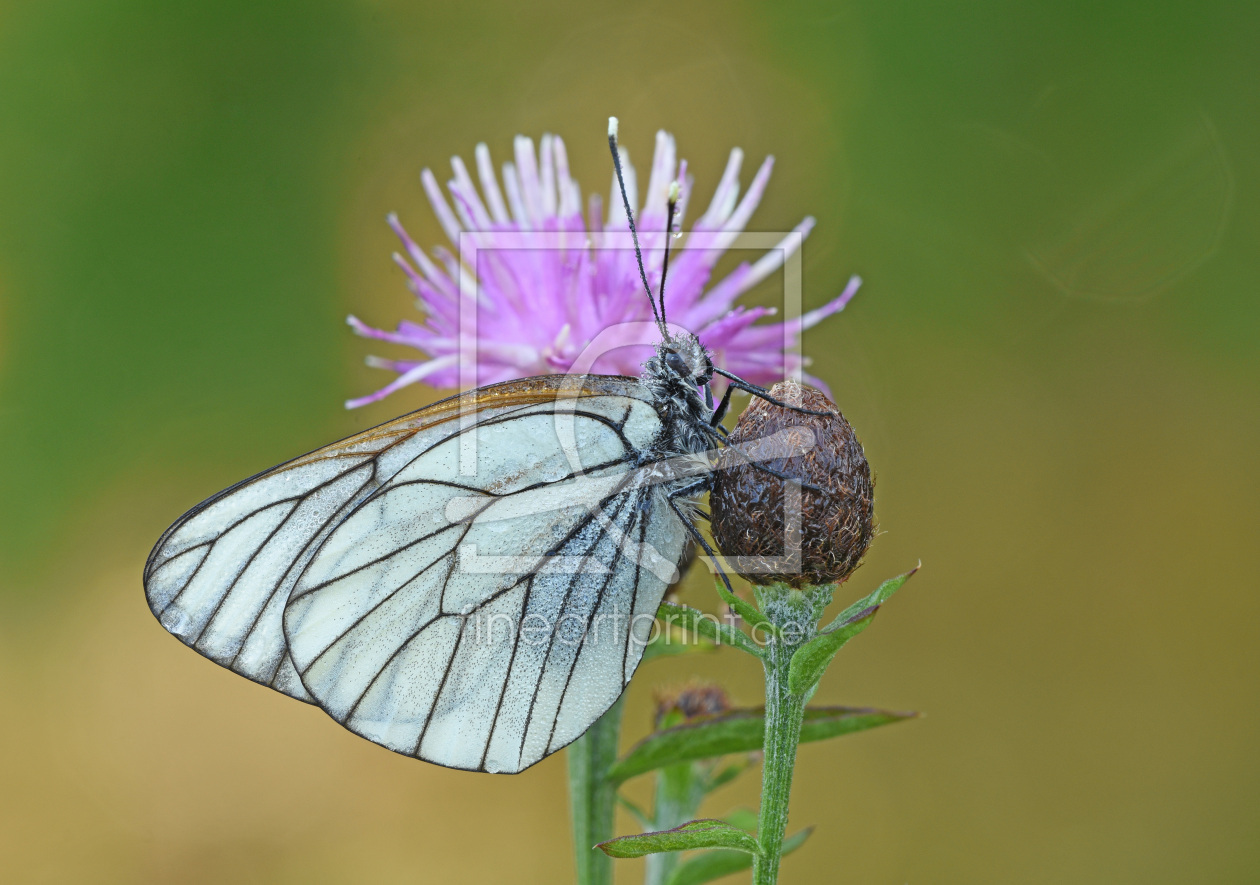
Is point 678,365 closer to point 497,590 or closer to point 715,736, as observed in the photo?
point 497,590

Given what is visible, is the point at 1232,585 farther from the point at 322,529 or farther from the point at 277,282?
the point at 277,282

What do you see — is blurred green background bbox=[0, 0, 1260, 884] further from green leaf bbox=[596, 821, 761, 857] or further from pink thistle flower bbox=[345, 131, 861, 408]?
green leaf bbox=[596, 821, 761, 857]

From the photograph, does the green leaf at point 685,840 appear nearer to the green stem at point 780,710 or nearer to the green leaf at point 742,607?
the green stem at point 780,710

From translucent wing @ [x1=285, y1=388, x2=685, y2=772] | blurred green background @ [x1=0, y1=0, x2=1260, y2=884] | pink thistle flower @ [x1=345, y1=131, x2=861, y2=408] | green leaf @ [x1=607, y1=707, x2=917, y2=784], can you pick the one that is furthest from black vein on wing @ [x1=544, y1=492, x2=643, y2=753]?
blurred green background @ [x1=0, y1=0, x2=1260, y2=884]

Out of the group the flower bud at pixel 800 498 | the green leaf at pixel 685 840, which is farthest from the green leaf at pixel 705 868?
the flower bud at pixel 800 498

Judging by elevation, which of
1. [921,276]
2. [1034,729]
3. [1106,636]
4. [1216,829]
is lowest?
[1216,829]

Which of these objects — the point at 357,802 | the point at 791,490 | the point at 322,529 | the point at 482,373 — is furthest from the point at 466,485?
the point at 357,802
